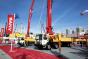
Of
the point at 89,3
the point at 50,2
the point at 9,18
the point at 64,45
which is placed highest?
the point at 50,2

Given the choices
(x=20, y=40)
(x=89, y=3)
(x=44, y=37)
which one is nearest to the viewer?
(x=89, y=3)

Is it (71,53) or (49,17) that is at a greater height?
(49,17)

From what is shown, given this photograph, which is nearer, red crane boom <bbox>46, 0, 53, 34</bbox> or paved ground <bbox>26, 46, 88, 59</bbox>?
paved ground <bbox>26, 46, 88, 59</bbox>

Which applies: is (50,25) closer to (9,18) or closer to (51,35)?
(51,35)

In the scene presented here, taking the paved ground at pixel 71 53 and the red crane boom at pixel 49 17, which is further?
the red crane boom at pixel 49 17

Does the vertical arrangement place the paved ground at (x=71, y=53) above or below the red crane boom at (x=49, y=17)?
below

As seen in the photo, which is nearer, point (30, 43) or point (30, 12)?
point (30, 43)

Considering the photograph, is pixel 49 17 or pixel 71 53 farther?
pixel 49 17

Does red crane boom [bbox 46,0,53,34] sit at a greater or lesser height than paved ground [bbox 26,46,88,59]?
greater

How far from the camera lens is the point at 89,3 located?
1848 millimetres

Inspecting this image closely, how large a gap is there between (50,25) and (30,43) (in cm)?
1655

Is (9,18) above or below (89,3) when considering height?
above

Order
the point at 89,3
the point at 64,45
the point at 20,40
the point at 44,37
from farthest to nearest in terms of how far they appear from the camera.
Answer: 1. the point at 20,40
2. the point at 64,45
3. the point at 44,37
4. the point at 89,3

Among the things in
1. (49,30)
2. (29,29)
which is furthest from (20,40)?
(49,30)
